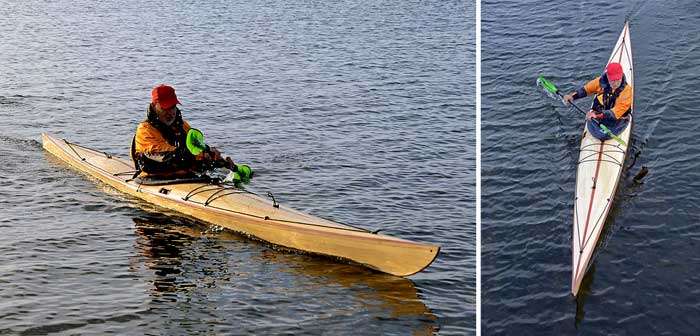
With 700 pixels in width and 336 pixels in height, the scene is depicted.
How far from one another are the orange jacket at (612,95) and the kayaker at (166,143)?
452cm

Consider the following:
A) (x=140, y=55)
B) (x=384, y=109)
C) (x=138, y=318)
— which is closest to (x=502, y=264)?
(x=138, y=318)

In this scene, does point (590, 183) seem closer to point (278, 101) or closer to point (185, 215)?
point (185, 215)

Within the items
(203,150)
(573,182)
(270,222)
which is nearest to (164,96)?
(203,150)

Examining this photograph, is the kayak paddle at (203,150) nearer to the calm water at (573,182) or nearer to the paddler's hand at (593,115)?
the calm water at (573,182)

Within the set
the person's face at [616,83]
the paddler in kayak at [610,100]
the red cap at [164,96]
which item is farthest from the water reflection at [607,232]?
the red cap at [164,96]

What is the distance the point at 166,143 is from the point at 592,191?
4.69 meters

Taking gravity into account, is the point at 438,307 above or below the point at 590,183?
below

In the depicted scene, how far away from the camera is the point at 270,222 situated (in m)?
8.55

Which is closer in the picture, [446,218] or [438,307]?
[438,307]

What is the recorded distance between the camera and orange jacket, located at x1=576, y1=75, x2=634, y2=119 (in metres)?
9.91

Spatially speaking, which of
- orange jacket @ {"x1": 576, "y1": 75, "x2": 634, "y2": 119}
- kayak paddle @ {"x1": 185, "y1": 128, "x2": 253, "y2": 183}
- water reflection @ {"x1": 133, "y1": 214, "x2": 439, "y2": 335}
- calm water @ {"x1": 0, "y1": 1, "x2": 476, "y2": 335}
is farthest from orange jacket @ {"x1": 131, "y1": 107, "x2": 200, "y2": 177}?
orange jacket @ {"x1": 576, "y1": 75, "x2": 634, "y2": 119}

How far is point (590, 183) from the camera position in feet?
28.5

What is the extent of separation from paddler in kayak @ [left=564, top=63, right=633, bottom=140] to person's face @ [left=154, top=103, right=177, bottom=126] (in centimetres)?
469

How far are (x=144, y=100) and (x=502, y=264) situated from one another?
32.5 feet
